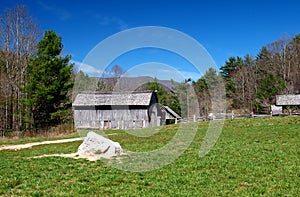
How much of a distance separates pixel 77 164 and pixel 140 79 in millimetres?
36498

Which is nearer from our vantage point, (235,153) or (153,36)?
(235,153)

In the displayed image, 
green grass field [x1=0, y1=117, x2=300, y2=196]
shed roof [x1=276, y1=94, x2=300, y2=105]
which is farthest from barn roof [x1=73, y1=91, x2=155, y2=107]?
green grass field [x1=0, y1=117, x2=300, y2=196]

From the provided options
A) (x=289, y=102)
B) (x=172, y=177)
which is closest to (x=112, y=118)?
(x=289, y=102)

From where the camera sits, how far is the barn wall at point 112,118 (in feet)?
136

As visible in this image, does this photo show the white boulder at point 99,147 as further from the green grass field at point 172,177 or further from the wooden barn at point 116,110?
the wooden barn at point 116,110

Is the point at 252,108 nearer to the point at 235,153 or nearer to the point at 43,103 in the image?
the point at 43,103

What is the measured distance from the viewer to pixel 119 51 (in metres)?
16.8

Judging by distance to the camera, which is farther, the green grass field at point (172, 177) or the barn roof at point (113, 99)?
the barn roof at point (113, 99)

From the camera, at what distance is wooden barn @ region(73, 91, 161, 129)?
41406 millimetres

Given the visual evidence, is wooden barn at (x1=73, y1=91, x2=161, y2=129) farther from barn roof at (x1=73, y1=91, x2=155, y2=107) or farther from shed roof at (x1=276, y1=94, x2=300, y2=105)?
shed roof at (x1=276, y1=94, x2=300, y2=105)

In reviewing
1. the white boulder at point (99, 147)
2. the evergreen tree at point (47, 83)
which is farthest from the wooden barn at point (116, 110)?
the white boulder at point (99, 147)

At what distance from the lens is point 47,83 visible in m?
36.6

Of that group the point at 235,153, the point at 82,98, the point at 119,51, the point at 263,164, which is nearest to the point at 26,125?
the point at 82,98

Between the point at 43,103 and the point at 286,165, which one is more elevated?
the point at 43,103
